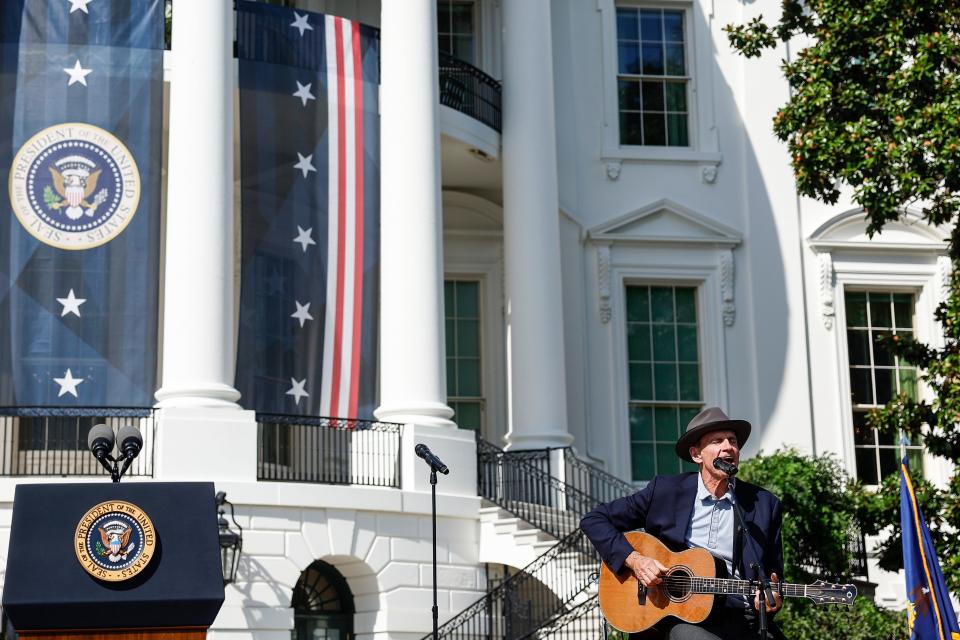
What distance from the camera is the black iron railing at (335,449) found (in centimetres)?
1941

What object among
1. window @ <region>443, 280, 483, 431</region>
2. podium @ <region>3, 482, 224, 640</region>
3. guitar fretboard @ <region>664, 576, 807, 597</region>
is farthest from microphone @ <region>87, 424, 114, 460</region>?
window @ <region>443, 280, 483, 431</region>

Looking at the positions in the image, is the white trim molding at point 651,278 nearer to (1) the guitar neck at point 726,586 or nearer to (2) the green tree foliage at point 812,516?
(2) the green tree foliage at point 812,516

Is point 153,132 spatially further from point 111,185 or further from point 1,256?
point 1,256

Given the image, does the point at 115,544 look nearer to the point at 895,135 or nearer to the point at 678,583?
the point at 678,583

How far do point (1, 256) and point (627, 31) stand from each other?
1149 centimetres

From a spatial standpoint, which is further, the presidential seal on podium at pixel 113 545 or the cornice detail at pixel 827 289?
the cornice detail at pixel 827 289

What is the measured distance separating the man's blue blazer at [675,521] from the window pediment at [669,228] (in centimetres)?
1721

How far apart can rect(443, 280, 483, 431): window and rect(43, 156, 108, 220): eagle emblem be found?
7121 millimetres

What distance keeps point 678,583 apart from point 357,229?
13.3 meters

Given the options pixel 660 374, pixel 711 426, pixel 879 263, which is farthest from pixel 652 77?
pixel 711 426

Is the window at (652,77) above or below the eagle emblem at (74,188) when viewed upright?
above

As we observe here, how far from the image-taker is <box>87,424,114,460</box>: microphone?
1109 cm

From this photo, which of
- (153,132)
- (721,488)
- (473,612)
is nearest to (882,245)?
(473,612)

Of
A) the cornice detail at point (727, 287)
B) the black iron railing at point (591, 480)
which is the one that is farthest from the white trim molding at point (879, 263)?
the black iron railing at point (591, 480)
